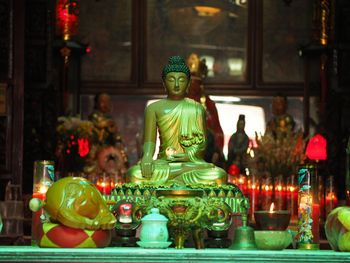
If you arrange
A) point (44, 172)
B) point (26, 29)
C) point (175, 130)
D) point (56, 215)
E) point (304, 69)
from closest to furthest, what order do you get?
point (56, 215) < point (44, 172) < point (175, 130) < point (26, 29) < point (304, 69)

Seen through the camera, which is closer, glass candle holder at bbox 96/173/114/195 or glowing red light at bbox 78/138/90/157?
glass candle holder at bbox 96/173/114/195

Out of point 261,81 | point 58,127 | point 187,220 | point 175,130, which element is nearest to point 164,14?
point 261,81

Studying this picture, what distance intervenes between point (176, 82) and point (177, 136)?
1.30 ft

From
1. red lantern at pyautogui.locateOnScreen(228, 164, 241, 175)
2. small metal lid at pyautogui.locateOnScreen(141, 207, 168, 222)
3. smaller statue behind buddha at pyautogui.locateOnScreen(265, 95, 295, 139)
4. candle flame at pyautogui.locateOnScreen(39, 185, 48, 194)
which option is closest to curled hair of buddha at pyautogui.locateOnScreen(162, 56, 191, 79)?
candle flame at pyautogui.locateOnScreen(39, 185, 48, 194)

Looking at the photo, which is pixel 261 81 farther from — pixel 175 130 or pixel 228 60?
pixel 175 130

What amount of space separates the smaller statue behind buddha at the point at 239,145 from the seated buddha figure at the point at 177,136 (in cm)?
508

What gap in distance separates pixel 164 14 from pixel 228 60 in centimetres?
97

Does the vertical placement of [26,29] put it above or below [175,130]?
above

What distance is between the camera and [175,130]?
346 inches

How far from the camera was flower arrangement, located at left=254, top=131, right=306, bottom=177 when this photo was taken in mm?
12711

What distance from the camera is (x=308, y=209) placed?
689 cm

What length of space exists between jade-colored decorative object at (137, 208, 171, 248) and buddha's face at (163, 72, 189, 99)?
9.27 feet

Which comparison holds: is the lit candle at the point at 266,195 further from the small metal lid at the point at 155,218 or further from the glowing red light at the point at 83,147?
the small metal lid at the point at 155,218

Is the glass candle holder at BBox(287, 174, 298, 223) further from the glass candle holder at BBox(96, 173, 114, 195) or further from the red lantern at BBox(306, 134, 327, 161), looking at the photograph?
the glass candle holder at BBox(96, 173, 114, 195)
